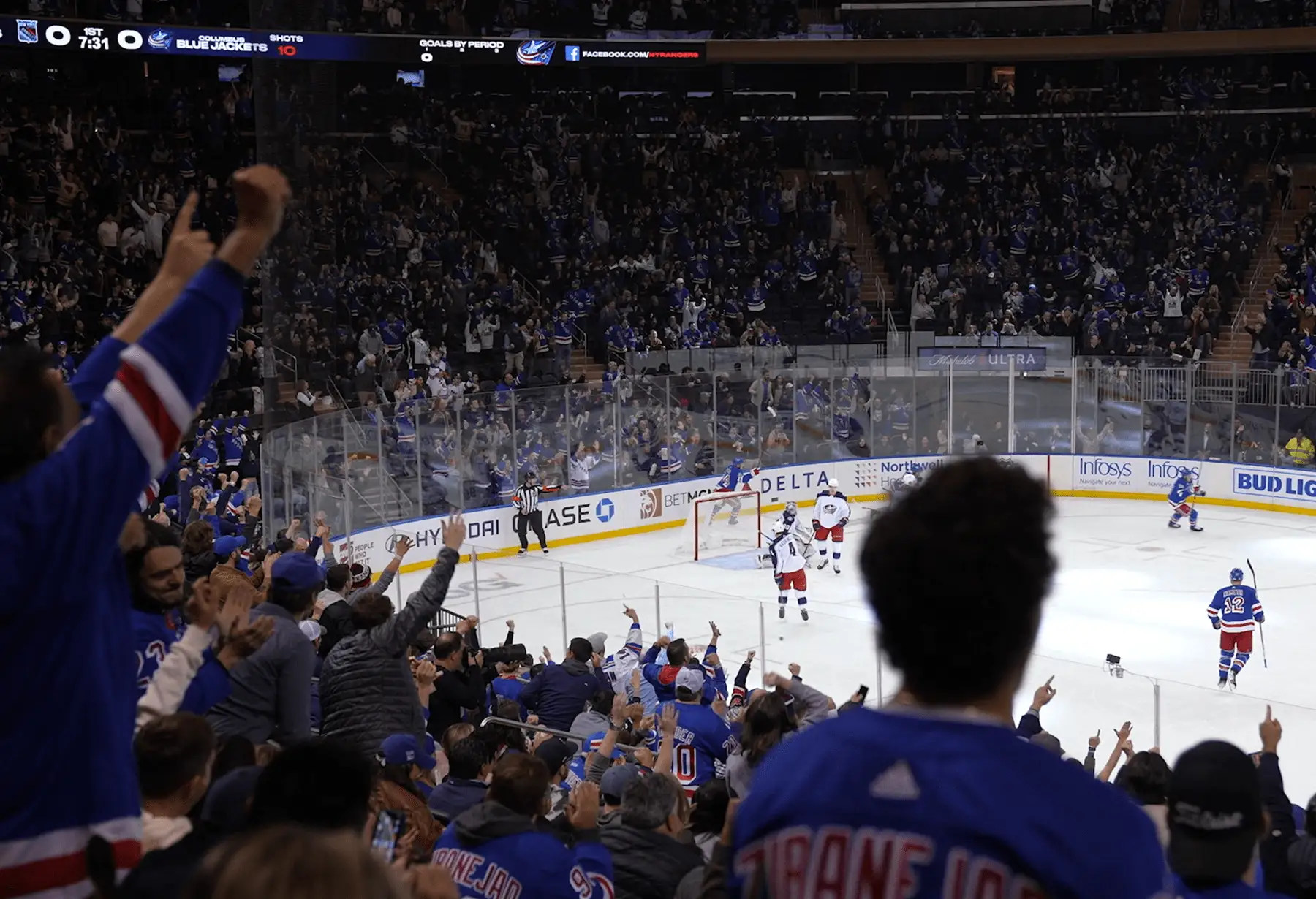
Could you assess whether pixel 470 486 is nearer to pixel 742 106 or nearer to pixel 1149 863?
pixel 742 106

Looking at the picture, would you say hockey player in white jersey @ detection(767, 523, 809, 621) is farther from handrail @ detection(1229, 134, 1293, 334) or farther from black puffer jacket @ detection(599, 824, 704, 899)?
handrail @ detection(1229, 134, 1293, 334)

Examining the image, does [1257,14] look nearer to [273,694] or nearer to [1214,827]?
[273,694]

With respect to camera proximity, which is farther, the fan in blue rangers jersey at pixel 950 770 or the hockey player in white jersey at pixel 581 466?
the hockey player in white jersey at pixel 581 466

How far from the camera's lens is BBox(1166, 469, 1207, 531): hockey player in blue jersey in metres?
24.0

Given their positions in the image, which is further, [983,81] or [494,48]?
[983,81]

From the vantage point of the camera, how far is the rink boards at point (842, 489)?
A: 23.0 m

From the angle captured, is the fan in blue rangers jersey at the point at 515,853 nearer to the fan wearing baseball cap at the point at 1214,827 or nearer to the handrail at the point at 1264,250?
the fan wearing baseball cap at the point at 1214,827

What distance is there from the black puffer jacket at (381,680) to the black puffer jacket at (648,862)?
6.06ft

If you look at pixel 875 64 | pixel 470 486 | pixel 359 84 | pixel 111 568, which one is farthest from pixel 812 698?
pixel 875 64

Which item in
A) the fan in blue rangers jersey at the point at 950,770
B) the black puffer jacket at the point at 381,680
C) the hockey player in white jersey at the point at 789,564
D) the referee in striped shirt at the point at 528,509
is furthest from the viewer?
the referee in striped shirt at the point at 528,509

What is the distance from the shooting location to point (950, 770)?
5.41 feet

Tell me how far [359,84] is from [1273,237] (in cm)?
2011

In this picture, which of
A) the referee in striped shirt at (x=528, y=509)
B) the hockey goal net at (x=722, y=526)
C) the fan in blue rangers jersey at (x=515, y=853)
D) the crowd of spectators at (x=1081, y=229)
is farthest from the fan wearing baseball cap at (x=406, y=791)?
the crowd of spectators at (x=1081, y=229)

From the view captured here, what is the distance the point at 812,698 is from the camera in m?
7.97
